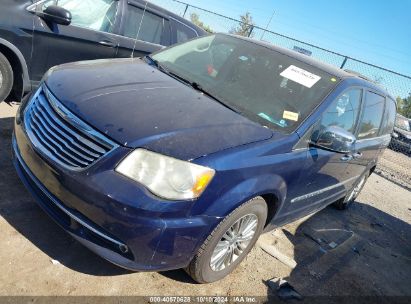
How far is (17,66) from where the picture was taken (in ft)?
16.3

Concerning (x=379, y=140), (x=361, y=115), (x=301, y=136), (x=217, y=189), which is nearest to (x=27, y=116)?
(x=217, y=189)

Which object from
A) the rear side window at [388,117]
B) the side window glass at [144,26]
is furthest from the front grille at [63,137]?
the rear side window at [388,117]

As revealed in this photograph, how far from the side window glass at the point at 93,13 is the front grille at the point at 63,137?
104 inches

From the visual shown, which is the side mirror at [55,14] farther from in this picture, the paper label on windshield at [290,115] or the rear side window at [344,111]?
the rear side window at [344,111]

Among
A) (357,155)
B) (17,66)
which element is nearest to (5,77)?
(17,66)

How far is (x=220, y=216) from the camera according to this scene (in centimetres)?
273

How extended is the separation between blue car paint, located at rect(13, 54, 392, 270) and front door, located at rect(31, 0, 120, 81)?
187cm

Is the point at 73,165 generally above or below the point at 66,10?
below

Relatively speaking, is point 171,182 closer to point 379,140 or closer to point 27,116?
point 27,116

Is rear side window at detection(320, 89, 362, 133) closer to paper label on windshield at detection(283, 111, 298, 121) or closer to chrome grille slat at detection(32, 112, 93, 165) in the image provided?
paper label on windshield at detection(283, 111, 298, 121)

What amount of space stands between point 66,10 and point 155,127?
2.92 m

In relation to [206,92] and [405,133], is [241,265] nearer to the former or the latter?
[206,92]

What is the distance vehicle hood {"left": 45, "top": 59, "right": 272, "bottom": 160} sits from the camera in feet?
8.70

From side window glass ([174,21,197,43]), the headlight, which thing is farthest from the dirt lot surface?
side window glass ([174,21,197,43])
